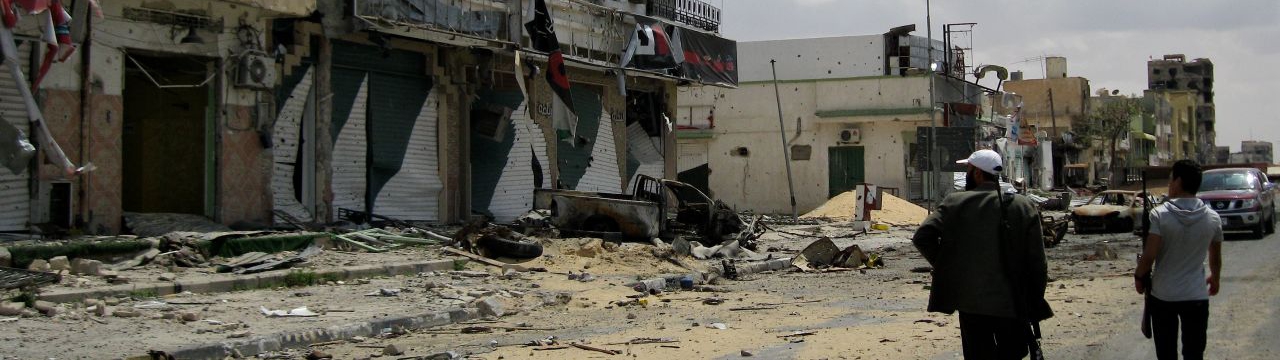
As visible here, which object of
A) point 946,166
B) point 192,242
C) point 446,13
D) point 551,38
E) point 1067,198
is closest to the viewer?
point 192,242

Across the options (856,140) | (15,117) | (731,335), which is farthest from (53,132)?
(856,140)

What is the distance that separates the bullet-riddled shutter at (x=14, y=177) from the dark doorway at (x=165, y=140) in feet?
9.30

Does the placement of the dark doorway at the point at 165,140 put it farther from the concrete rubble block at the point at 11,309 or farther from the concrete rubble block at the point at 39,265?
the concrete rubble block at the point at 11,309

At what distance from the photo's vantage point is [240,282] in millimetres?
12602

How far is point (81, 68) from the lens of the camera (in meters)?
16.0

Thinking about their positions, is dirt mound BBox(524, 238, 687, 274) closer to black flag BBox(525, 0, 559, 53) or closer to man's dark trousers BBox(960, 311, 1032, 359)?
black flag BBox(525, 0, 559, 53)

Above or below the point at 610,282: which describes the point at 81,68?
above

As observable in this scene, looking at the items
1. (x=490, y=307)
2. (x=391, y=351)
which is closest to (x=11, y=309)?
(x=391, y=351)

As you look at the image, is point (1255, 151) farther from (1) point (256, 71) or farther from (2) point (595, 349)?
(2) point (595, 349)

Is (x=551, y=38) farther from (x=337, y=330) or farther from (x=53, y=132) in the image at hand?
(x=337, y=330)

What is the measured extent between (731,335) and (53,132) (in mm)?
10308

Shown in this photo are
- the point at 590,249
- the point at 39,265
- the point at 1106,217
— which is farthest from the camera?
the point at 1106,217

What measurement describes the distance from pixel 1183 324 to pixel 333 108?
16241 mm

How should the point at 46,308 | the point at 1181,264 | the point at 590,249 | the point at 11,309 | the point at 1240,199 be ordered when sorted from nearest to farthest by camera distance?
the point at 1181,264 < the point at 11,309 < the point at 46,308 < the point at 590,249 < the point at 1240,199
